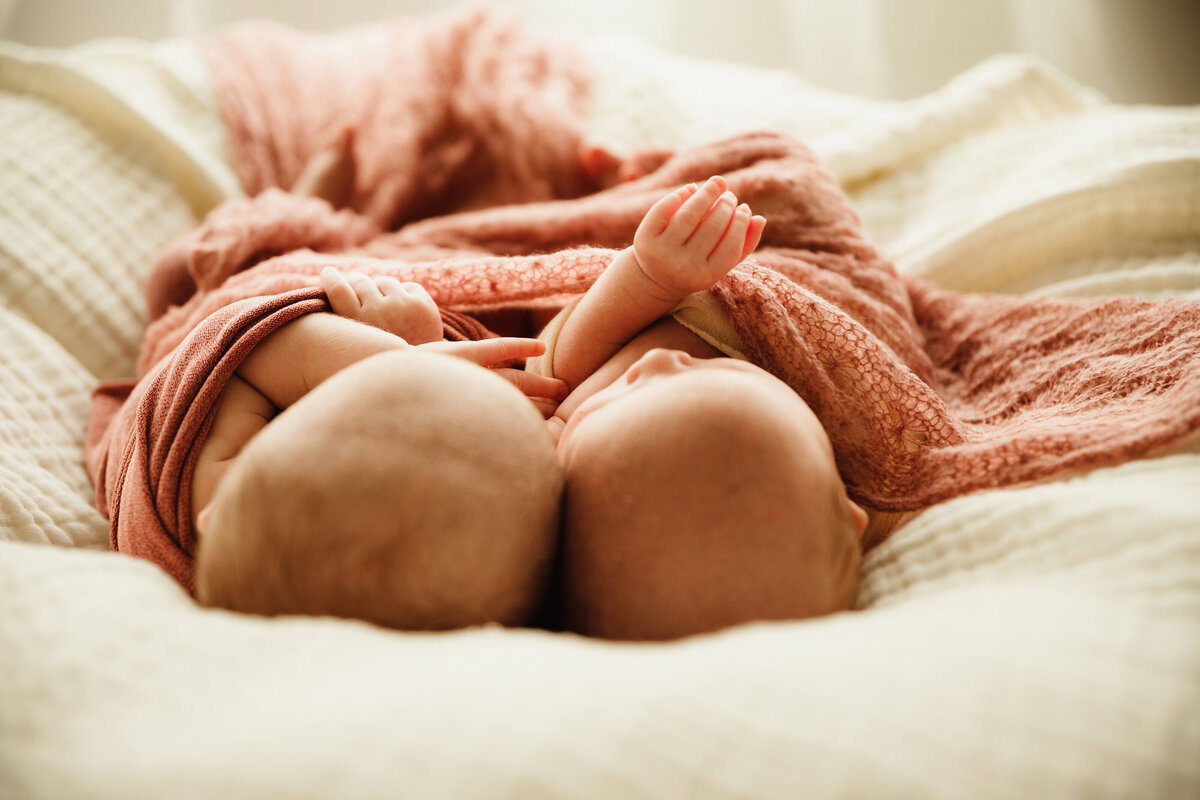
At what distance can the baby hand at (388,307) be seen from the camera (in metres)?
0.65

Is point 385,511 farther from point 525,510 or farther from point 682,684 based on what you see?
point 682,684

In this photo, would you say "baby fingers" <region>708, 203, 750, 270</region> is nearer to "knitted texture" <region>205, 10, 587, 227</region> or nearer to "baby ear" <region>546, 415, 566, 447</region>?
"baby ear" <region>546, 415, 566, 447</region>

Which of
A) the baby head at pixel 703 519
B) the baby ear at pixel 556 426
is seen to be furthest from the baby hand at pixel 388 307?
the baby head at pixel 703 519

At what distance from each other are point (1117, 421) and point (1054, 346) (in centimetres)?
20

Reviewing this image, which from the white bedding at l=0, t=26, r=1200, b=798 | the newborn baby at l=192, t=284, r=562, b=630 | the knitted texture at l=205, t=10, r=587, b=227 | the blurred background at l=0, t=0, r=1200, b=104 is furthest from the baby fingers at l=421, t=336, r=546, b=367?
the blurred background at l=0, t=0, r=1200, b=104

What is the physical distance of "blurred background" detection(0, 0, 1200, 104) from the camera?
167 centimetres

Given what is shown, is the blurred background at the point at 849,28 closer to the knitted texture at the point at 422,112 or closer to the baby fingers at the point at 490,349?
the knitted texture at the point at 422,112

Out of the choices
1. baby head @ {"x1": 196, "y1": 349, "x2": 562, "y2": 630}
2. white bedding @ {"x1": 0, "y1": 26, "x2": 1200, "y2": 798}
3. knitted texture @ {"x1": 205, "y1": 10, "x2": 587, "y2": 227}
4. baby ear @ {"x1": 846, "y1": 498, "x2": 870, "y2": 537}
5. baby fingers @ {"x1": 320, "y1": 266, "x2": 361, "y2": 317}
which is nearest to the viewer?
white bedding @ {"x1": 0, "y1": 26, "x2": 1200, "y2": 798}

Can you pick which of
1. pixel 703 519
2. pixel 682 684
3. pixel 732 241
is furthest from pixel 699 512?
pixel 732 241

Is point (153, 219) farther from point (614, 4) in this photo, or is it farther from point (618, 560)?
point (614, 4)

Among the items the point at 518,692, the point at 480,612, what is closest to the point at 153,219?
the point at 480,612

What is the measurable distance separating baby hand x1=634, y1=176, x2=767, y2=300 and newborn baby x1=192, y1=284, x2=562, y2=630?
0.58ft

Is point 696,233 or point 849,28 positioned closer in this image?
point 696,233

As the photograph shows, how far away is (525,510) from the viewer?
1.53 ft
